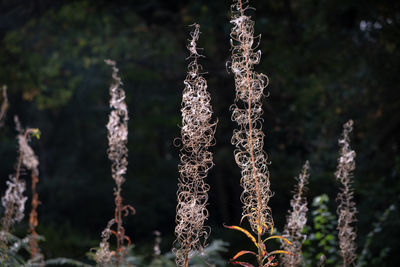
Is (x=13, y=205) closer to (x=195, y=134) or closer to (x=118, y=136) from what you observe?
(x=118, y=136)

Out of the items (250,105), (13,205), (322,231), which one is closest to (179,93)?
(322,231)

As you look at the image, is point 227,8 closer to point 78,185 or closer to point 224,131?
point 224,131

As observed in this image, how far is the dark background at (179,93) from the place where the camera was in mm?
6848

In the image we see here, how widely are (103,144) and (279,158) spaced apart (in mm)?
5106

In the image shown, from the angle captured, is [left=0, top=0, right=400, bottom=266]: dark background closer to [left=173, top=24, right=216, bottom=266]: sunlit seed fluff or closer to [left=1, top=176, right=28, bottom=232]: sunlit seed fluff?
[left=1, top=176, right=28, bottom=232]: sunlit seed fluff

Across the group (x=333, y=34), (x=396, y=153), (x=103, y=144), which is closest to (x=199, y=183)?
(x=396, y=153)

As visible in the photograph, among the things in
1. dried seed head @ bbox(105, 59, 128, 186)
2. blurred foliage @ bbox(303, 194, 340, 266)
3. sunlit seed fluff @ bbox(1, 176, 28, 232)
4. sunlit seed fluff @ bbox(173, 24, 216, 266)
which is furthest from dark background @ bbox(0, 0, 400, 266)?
sunlit seed fluff @ bbox(173, 24, 216, 266)

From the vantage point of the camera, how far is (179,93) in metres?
10.3

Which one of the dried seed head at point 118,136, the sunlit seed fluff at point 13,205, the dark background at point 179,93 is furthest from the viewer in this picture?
the dark background at point 179,93

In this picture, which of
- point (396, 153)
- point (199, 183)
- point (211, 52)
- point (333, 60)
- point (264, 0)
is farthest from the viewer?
point (211, 52)

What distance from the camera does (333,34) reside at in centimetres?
746

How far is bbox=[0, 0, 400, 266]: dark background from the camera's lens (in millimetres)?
6848

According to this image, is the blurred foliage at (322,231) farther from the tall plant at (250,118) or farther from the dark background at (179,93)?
the tall plant at (250,118)

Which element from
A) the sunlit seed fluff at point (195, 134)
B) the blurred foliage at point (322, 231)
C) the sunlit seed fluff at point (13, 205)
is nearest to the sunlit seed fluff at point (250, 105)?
the sunlit seed fluff at point (195, 134)
